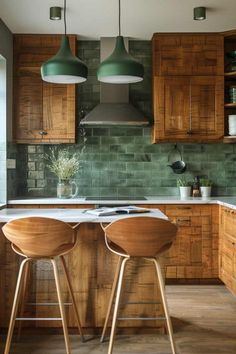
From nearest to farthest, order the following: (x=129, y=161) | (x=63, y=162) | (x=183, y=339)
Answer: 1. (x=183, y=339)
2. (x=63, y=162)
3. (x=129, y=161)

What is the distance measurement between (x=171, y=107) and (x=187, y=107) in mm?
178

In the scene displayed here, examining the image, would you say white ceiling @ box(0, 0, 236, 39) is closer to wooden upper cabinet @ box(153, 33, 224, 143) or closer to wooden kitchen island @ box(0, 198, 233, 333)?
wooden upper cabinet @ box(153, 33, 224, 143)

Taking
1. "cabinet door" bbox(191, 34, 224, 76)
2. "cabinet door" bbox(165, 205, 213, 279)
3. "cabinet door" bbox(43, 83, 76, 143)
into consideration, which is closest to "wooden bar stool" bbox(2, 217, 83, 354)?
"cabinet door" bbox(165, 205, 213, 279)

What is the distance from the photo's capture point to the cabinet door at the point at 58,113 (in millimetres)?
5094

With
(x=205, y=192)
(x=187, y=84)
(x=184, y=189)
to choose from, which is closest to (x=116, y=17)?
(x=187, y=84)

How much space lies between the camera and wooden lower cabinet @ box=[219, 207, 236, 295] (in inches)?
165

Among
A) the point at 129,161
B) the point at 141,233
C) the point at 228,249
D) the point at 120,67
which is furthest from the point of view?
the point at 129,161

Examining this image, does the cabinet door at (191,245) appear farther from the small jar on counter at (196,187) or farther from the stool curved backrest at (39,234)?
the stool curved backrest at (39,234)

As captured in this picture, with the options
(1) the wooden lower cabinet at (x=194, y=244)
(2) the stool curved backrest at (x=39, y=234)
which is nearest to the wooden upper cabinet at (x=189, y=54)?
(1) the wooden lower cabinet at (x=194, y=244)

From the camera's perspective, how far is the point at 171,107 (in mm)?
5059

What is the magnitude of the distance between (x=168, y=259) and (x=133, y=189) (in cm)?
101

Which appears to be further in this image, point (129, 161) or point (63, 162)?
point (129, 161)

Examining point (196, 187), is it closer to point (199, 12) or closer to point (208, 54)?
point (208, 54)

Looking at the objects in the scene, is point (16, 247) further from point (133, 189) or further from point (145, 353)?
point (133, 189)
